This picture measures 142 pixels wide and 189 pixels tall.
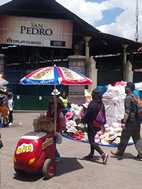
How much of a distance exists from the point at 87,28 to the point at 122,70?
5.67 meters

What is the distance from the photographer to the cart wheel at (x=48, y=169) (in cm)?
931

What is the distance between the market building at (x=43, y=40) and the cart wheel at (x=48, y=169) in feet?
57.3

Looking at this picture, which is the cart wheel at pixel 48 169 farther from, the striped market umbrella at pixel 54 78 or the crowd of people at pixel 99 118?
the striped market umbrella at pixel 54 78

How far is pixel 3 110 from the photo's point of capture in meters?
18.0

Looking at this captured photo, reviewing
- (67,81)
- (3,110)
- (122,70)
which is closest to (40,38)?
(122,70)

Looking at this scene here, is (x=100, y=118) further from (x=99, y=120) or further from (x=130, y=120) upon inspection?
(x=130, y=120)

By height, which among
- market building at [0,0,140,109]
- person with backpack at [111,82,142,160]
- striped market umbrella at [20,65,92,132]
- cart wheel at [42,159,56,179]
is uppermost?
market building at [0,0,140,109]

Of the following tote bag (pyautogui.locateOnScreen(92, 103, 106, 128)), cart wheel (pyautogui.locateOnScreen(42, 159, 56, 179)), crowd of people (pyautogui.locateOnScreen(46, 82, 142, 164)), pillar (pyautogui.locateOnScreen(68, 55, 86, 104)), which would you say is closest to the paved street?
cart wheel (pyautogui.locateOnScreen(42, 159, 56, 179))

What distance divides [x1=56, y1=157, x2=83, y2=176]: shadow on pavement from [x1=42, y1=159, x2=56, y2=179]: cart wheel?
28 cm

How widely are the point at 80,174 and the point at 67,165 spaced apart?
2.88 feet

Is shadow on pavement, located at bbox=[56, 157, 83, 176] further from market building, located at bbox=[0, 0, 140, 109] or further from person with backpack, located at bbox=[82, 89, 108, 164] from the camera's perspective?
market building, located at bbox=[0, 0, 140, 109]

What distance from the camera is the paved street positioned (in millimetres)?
9000

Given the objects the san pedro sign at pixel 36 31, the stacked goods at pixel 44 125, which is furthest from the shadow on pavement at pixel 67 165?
the san pedro sign at pixel 36 31

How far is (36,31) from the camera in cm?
2895
